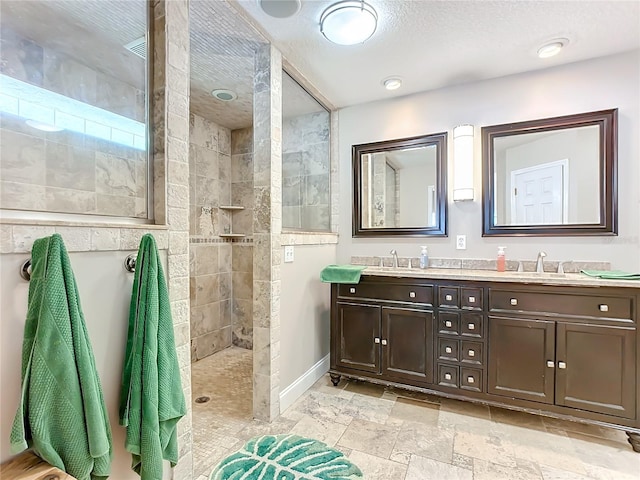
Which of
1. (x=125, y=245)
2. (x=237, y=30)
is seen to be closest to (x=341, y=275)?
(x=125, y=245)

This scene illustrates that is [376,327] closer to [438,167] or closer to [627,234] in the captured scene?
[438,167]

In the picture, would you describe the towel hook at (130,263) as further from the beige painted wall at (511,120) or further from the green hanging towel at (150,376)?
the beige painted wall at (511,120)

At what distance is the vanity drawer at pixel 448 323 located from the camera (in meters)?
2.24

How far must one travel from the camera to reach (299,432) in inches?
79.5

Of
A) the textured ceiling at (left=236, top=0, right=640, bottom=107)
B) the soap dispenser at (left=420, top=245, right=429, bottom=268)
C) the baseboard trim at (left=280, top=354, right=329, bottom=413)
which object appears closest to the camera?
the textured ceiling at (left=236, top=0, right=640, bottom=107)

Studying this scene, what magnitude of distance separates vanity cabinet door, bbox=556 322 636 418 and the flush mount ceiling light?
2165 millimetres

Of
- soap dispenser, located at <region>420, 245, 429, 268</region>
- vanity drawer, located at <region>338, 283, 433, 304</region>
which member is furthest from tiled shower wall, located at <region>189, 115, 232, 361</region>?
soap dispenser, located at <region>420, 245, 429, 268</region>

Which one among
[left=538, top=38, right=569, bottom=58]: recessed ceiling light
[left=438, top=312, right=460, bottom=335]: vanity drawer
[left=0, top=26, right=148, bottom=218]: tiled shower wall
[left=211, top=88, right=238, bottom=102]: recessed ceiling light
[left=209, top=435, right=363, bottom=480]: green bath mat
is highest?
[left=211, top=88, right=238, bottom=102]: recessed ceiling light

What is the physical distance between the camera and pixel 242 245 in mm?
3744

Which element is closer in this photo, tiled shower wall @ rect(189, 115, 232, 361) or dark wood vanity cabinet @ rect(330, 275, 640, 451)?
dark wood vanity cabinet @ rect(330, 275, 640, 451)

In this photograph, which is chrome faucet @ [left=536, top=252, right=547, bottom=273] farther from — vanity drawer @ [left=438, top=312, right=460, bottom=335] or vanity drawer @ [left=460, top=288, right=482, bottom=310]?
vanity drawer @ [left=438, top=312, right=460, bottom=335]

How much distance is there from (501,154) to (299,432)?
2.55 metres

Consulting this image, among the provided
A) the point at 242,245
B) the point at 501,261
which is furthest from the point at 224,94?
the point at 501,261

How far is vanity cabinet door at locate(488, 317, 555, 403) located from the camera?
6.61ft
